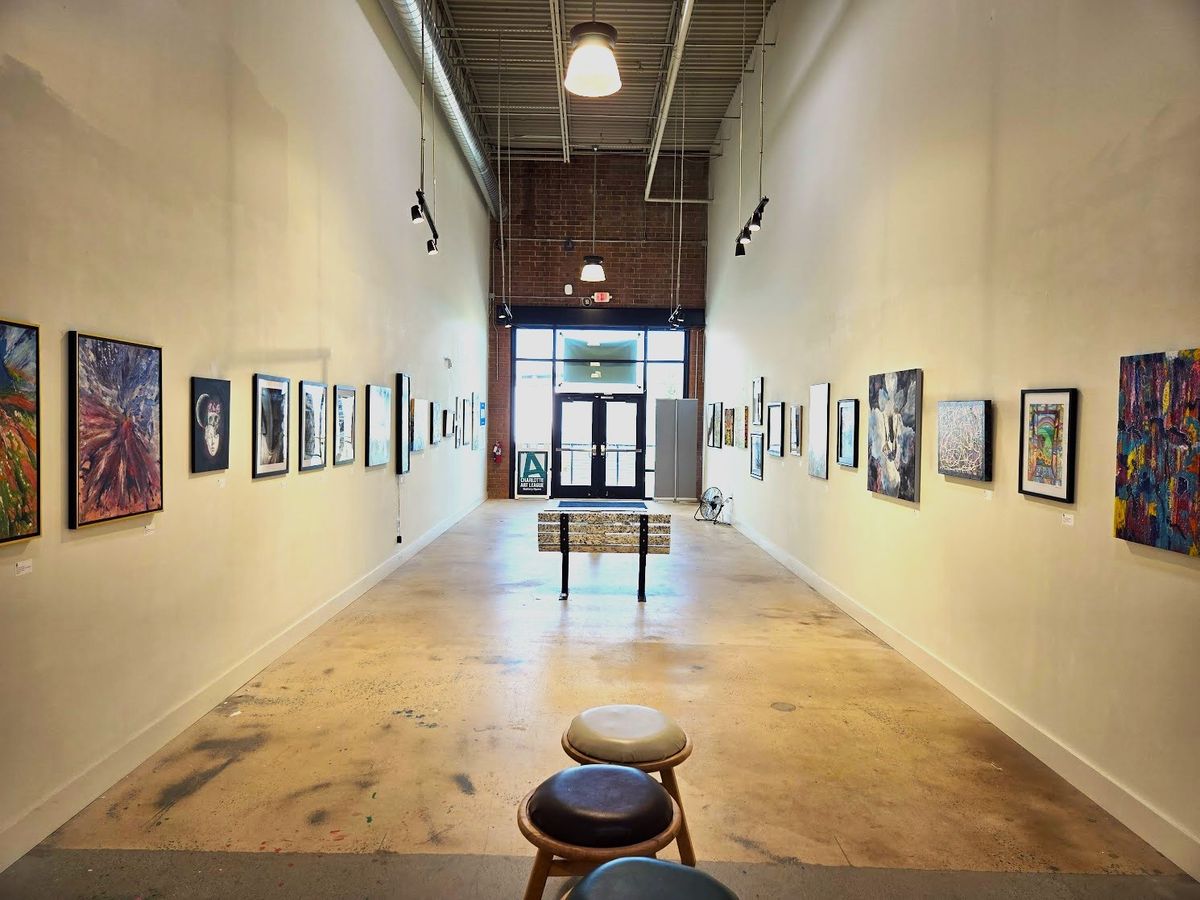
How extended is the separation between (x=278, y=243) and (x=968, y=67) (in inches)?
176

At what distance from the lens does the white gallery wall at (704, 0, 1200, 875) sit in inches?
114

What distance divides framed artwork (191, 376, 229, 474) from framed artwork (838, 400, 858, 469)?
4.75m

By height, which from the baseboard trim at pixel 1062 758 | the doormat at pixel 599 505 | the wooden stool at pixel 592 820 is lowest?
the baseboard trim at pixel 1062 758

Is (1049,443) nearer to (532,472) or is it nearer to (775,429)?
(775,429)

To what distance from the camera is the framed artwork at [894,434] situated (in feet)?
16.9

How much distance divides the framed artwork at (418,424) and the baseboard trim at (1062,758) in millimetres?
5250

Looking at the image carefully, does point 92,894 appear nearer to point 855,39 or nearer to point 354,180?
point 354,180

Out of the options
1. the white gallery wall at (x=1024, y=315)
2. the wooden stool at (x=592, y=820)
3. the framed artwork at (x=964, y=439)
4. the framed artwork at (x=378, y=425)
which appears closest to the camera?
the wooden stool at (x=592, y=820)

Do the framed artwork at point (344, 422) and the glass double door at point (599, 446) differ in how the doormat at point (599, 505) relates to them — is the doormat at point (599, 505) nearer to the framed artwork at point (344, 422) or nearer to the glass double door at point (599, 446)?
the framed artwork at point (344, 422)

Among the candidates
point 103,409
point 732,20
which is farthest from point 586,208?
point 103,409

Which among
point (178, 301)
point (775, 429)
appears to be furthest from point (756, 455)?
point (178, 301)

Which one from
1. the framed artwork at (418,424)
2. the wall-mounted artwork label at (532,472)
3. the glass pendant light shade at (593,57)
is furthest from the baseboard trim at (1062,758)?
the wall-mounted artwork label at (532,472)

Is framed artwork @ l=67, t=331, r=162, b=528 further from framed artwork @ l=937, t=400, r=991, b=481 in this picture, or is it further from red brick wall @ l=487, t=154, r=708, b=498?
red brick wall @ l=487, t=154, r=708, b=498

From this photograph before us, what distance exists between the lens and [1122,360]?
10.2 ft
